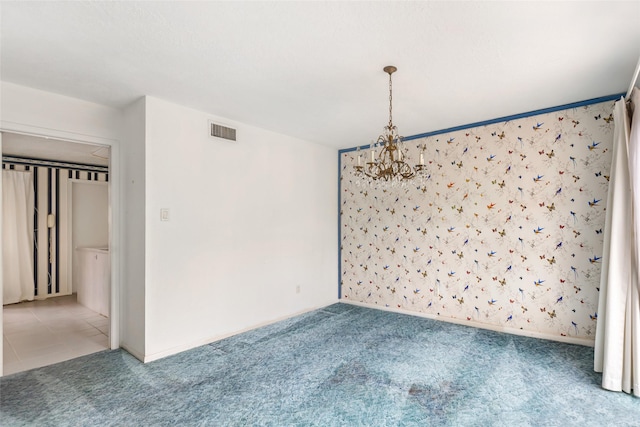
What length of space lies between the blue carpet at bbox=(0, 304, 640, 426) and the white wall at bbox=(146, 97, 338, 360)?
45cm

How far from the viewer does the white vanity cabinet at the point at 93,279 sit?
4.55m

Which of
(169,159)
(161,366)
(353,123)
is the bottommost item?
(161,366)

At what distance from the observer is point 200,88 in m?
2.90

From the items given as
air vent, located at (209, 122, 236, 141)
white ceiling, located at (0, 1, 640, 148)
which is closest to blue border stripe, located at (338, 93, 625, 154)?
white ceiling, located at (0, 1, 640, 148)

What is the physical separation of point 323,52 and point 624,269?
2.81 m

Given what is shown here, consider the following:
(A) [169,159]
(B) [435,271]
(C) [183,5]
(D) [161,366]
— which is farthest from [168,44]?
(B) [435,271]

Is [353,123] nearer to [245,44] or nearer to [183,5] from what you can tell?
[245,44]

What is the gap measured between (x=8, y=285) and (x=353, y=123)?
19.1 ft

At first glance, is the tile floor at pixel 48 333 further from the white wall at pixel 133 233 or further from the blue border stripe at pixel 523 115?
the blue border stripe at pixel 523 115

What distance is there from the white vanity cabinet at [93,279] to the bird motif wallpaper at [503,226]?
12.2 ft

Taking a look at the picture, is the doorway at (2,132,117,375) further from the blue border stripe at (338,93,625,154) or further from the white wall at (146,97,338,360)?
the blue border stripe at (338,93,625,154)

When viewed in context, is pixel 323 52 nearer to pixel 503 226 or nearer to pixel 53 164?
pixel 503 226

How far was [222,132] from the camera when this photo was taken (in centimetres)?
367

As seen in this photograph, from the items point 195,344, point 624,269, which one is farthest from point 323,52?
point 195,344
